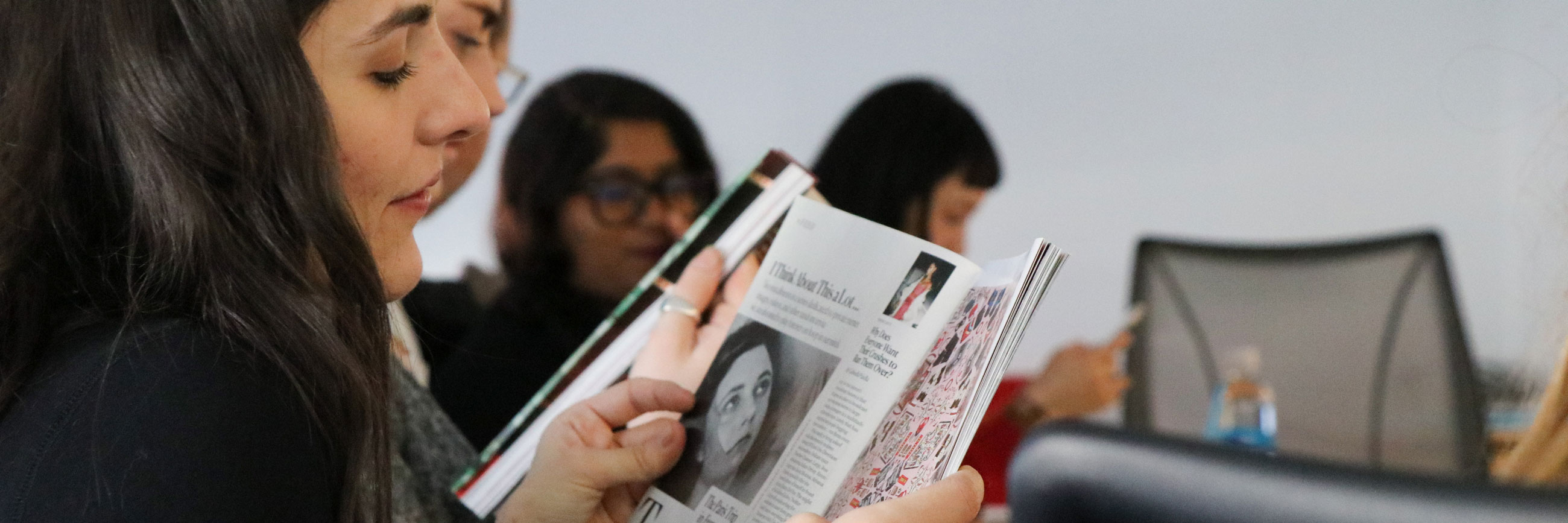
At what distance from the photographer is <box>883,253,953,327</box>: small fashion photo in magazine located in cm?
58

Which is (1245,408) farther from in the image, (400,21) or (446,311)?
(400,21)

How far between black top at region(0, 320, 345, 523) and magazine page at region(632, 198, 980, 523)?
241 millimetres

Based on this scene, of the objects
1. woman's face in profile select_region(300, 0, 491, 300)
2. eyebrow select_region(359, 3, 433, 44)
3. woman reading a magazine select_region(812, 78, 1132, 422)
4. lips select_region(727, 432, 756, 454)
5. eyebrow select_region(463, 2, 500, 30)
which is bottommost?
lips select_region(727, 432, 756, 454)

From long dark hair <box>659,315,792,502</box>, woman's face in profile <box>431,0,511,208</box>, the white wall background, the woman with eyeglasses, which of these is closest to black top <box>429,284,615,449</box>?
the woman with eyeglasses

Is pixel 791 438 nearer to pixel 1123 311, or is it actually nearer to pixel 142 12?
pixel 142 12

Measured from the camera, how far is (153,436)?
435 millimetres

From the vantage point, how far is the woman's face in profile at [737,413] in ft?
2.11

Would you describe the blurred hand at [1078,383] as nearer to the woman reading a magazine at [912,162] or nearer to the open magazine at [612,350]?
the woman reading a magazine at [912,162]

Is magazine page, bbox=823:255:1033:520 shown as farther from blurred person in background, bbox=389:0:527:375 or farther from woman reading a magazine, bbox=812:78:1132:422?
woman reading a magazine, bbox=812:78:1132:422

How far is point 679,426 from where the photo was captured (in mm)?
676

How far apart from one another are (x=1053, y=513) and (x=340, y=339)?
1.25 feet

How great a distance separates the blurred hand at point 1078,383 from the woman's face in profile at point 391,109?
1.57 meters

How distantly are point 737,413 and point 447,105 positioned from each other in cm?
25

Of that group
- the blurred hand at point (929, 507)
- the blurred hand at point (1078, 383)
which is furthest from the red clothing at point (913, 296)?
the blurred hand at point (1078, 383)
